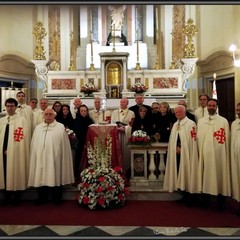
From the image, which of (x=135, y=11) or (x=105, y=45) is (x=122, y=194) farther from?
(x=135, y=11)

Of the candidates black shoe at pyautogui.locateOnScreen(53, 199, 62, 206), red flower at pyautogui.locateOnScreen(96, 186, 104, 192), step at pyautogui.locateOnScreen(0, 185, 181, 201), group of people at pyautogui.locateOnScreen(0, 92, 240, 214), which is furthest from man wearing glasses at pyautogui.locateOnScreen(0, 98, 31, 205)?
red flower at pyautogui.locateOnScreen(96, 186, 104, 192)

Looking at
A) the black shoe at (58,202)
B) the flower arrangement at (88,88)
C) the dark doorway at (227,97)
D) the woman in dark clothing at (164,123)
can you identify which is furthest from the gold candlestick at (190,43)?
the black shoe at (58,202)

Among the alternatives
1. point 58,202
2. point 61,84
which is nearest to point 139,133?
point 58,202

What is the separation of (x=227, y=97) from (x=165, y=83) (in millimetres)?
2185

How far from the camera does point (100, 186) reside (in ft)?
16.4

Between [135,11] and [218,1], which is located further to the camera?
[135,11]

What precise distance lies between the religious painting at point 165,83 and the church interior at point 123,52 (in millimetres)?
19

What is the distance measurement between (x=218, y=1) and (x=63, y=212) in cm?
341

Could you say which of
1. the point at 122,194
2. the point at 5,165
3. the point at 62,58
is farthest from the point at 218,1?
the point at 62,58

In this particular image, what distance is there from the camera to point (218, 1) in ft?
12.5

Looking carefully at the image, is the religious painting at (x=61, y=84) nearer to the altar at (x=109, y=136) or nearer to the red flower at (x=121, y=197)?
the altar at (x=109, y=136)

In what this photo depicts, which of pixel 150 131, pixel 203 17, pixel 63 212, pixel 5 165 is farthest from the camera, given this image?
pixel 203 17

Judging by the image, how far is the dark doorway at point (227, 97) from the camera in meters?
11.2

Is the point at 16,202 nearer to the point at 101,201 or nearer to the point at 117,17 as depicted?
the point at 101,201
